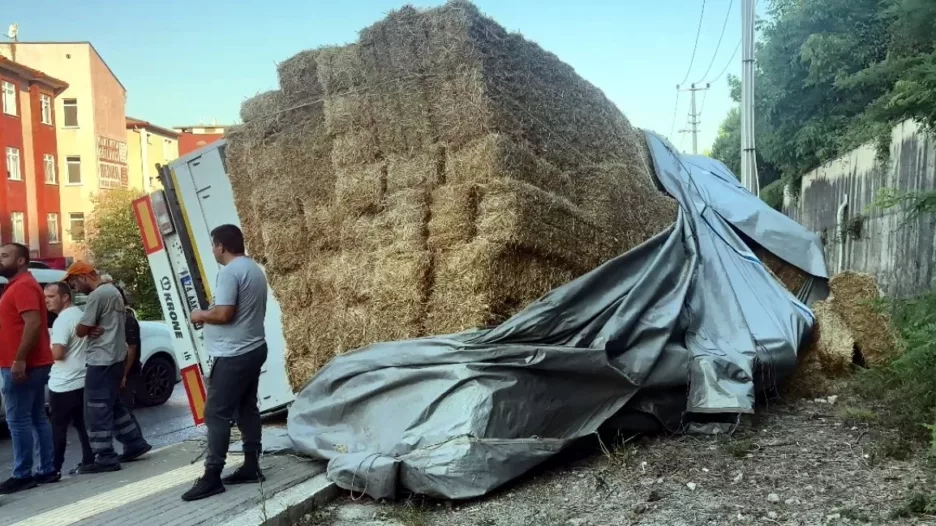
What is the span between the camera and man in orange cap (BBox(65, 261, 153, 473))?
5.78 meters

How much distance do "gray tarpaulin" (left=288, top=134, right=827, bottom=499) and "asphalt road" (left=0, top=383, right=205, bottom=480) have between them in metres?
2.80

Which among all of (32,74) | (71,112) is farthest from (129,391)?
(71,112)

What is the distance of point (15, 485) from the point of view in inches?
210

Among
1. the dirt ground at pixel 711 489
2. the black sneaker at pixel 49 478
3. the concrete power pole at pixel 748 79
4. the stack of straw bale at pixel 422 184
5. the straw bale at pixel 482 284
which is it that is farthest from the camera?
the concrete power pole at pixel 748 79

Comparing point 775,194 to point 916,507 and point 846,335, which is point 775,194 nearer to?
point 846,335

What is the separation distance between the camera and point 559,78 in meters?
6.34

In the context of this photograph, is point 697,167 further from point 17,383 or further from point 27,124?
point 27,124

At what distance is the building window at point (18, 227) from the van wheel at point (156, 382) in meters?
22.7

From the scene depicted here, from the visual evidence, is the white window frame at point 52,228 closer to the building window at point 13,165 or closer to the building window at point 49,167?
the building window at point 49,167

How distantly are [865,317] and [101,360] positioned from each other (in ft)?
21.5

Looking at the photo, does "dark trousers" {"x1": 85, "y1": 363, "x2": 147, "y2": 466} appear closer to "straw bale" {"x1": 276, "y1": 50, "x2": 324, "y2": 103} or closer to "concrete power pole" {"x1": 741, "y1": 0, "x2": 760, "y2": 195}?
"straw bale" {"x1": 276, "y1": 50, "x2": 324, "y2": 103}

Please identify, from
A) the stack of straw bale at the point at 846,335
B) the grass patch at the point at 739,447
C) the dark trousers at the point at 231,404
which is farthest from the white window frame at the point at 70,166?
the grass patch at the point at 739,447

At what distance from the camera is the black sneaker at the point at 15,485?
530cm

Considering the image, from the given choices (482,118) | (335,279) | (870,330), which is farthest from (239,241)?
(870,330)
